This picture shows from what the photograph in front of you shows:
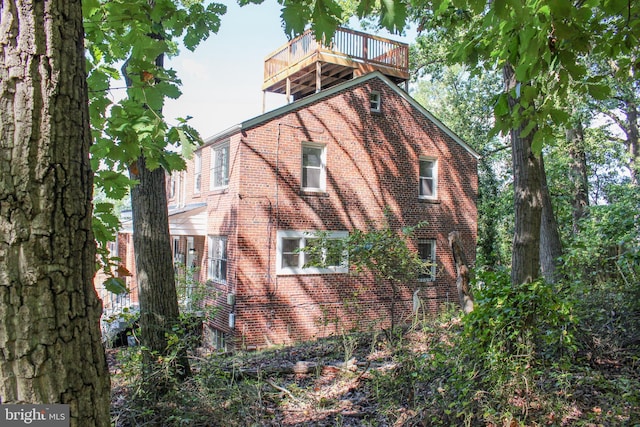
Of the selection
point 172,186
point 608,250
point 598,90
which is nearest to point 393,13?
point 598,90

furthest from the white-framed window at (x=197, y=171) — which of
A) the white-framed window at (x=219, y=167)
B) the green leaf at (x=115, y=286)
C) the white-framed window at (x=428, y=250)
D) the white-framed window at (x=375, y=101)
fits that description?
the green leaf at (x=115, y=286)

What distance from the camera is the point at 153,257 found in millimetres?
5770

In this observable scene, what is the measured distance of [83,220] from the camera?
1.65m

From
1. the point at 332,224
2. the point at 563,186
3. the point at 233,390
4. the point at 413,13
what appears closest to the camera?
the point at 233,390

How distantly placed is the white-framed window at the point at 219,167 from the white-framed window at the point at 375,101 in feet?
16.4

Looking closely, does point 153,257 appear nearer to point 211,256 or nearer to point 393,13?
point 393,13

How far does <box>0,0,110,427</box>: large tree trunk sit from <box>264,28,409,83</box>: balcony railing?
14.2 meters

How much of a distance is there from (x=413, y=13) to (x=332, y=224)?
677 centimetres

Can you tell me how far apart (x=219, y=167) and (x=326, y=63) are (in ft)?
16.1

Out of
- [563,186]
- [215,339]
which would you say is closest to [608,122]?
[563,186]

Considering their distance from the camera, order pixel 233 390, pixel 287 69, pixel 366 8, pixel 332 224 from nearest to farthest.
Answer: pixel 366 8 < pixel 233 390 < pixel 332 224 < pixel 287 69

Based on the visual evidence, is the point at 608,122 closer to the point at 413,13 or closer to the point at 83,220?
the point at 413,13

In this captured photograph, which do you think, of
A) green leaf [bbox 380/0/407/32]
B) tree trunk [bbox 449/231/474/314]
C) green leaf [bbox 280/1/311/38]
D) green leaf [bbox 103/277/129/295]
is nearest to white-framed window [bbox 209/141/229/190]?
tree trunk [bbox 449/231/474/314]

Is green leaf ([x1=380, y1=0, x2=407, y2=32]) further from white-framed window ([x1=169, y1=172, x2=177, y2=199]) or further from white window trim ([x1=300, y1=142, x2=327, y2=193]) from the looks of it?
white-framed window ([x1=169, y1=172, x2=177, y2=199])
